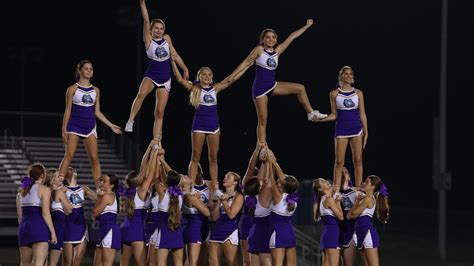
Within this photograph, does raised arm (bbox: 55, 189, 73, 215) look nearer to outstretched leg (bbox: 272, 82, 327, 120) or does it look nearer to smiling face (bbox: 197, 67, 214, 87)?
smiling face (bbox: 197, 67, 214, 87)

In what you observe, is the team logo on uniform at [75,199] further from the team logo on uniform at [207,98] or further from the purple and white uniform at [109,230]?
the team logo on uniform at [207,98]

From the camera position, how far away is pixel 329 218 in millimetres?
13438

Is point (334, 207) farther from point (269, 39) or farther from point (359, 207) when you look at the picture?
point (269, 39)

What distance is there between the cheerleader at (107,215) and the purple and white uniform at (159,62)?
1.61m

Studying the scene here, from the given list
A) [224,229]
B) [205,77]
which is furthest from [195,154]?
[224,229]

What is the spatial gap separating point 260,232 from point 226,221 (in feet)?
1.84

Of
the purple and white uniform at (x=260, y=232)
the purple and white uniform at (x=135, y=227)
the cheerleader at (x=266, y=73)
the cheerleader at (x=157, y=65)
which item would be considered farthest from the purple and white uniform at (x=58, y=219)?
the cheerleader at (x=266, y=73)

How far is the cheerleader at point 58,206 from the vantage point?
1307 cm

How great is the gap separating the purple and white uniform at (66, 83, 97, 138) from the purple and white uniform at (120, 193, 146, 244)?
120 cm

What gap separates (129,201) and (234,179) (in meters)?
1.47

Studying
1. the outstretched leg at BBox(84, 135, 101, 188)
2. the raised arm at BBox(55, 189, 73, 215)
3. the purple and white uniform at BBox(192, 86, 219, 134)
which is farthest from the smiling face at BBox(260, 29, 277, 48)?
the raised arm at BBox(55, 189, 73, 215)

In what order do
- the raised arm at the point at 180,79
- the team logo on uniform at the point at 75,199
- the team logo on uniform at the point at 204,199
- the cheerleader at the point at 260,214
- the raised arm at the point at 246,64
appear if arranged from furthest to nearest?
the team logo on uniform at the point at 204,199 → the raised arm at the point at 246,64 → the raised arm at the point at 180,79 → the team logo on uniform at the point at 75,199 → the cheerleader at the point at 260,214

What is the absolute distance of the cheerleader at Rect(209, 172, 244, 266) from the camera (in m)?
13.3

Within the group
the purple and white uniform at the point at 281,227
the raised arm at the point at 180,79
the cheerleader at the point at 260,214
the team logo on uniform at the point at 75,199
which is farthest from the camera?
the raised arm at the point at 180,79
